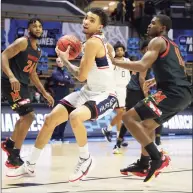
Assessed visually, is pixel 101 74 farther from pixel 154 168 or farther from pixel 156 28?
pixel 154 168

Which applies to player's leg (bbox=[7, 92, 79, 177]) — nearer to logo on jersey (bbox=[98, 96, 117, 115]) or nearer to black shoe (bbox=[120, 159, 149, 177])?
logo on jersey (bbox=[98, 96, 117, 115])

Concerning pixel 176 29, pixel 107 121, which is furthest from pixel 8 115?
pixel 176 29

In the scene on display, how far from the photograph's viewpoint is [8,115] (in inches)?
468

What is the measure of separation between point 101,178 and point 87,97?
1064mm

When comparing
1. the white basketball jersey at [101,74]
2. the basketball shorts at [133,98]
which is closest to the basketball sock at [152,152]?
the white basketball jersey at [101,74]

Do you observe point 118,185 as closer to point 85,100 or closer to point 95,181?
point 95,181

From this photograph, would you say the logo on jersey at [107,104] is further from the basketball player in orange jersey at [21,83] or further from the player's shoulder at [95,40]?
the basketball player in orange jersey at [21,83]

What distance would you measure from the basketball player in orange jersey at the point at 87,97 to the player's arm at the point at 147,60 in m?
0.40

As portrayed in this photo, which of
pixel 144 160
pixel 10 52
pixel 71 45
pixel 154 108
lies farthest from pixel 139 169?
pixel 10 52

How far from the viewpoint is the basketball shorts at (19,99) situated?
6455 mm

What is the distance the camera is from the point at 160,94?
547 centimetres

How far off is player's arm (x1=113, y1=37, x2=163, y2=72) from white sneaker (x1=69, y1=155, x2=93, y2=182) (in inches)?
43.4

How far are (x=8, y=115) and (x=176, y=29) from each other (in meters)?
9.19

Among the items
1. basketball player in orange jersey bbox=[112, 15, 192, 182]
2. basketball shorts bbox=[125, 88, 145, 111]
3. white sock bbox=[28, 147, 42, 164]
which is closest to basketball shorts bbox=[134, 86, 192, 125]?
basketball player in orange jersey bbox=[112, 15, 192, 182]
